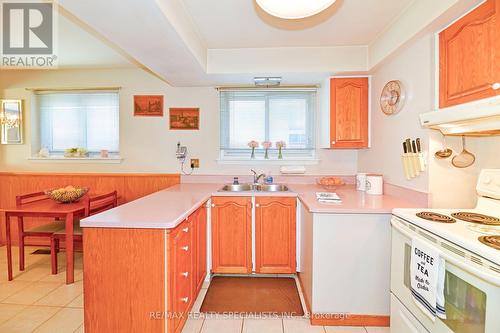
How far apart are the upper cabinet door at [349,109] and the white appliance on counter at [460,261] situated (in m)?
1.29

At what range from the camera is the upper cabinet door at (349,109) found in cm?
282

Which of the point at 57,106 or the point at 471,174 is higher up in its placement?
the point at 57,106

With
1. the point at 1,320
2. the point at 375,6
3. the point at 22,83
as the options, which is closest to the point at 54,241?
the point at 1,320

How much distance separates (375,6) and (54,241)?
354cm

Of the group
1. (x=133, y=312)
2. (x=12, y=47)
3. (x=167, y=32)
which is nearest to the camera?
(x=133, y=312)

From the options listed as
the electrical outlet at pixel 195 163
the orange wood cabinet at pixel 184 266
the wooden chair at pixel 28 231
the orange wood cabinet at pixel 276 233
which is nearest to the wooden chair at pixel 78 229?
the wooden chair at pixel 28 231

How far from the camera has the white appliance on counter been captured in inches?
38.6

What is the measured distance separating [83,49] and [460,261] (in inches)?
139

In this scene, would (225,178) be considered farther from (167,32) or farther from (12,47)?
(12,47)

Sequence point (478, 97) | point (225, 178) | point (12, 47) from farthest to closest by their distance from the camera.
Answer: point (225, 178), point (12, 47), point (478, 97)

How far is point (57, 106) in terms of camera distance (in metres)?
3.49

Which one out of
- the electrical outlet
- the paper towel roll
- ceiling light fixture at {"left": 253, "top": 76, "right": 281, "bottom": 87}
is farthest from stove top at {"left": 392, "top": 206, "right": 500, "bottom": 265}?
the electrical outlet

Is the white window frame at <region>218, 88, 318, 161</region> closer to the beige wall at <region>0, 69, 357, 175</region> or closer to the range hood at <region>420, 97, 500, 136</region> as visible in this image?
the beige wall at <region>0, 69, 357, 175</region>

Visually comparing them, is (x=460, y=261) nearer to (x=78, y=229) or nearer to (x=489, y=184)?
(x=489, y=184)
